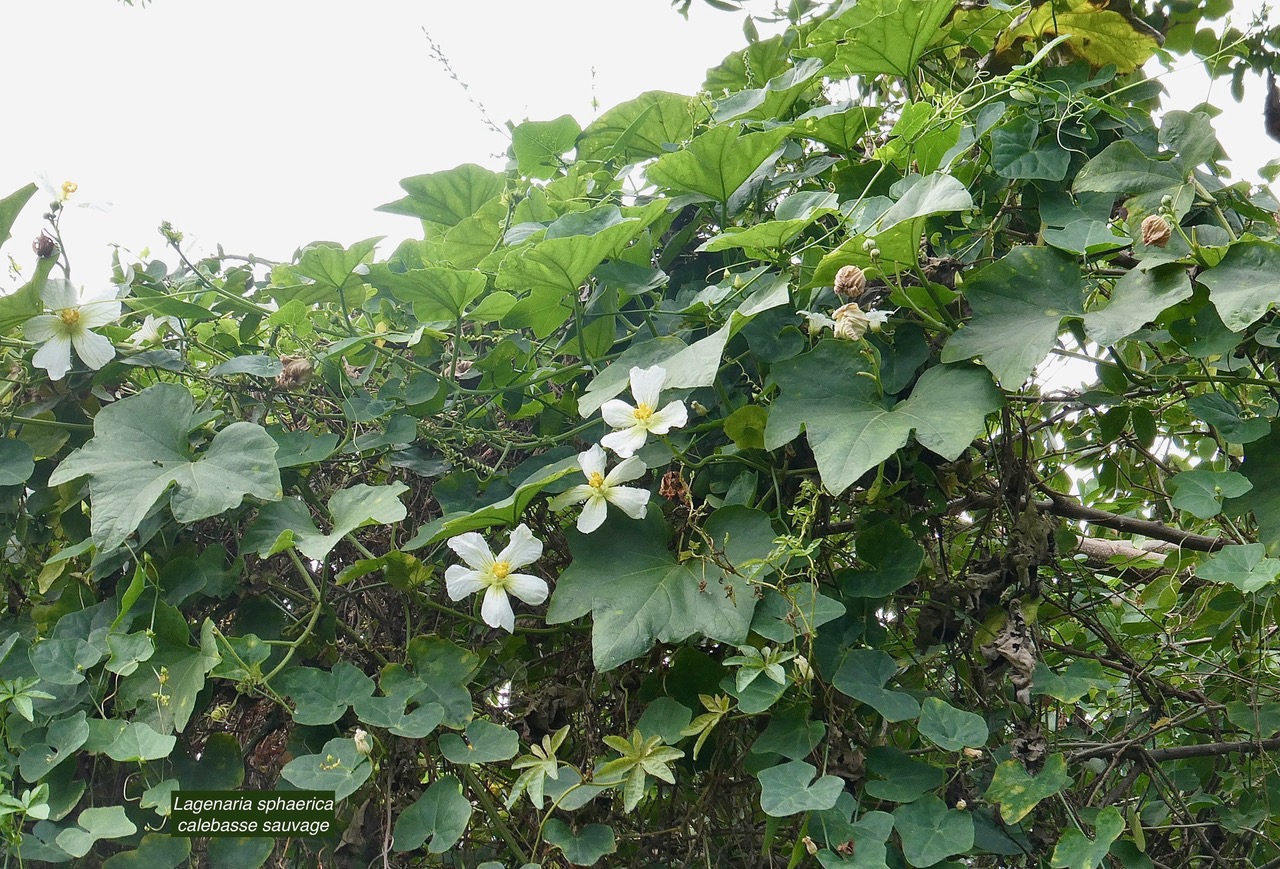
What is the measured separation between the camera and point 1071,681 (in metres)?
0.91

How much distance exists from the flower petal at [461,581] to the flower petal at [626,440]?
0.61 ft

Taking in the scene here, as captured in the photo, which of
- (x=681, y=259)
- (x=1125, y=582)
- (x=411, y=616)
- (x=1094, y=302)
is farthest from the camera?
(x=1125, y=582)

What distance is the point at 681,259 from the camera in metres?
1.16

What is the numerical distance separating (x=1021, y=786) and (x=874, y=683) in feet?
0.54

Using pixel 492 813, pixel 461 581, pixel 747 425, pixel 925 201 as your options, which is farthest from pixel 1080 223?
pixel 492 813

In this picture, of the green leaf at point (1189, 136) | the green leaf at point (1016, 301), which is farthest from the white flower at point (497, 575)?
the green leaf at point (1189, 136)

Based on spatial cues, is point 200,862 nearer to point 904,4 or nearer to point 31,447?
point 31,447

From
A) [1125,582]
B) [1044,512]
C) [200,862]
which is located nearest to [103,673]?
[200,862]

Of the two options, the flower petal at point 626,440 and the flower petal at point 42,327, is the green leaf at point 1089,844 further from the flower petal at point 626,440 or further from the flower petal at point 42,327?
the flower petal at point 42,327

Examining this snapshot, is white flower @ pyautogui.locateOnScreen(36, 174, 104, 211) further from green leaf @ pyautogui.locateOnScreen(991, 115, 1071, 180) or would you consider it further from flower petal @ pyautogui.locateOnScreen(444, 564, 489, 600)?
green leaf @ pyautogui.locateOnScreen(991, 115, 1071, 180)

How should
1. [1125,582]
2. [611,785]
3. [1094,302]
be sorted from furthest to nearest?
[1125,582] < [1094,302] < [611,785]

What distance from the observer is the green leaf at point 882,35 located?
1.03m

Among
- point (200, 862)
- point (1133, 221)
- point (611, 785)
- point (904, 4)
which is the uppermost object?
point (904, 4)

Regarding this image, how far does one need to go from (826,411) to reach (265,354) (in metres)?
0.74
